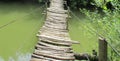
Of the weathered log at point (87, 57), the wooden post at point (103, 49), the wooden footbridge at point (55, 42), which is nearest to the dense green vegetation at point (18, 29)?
the wooden footbridge at point (55, 42)

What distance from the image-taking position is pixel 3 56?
26.9 feet

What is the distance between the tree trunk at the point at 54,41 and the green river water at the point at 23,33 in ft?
1.97

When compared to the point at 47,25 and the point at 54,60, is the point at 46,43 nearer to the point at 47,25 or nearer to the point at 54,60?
the point at 54,60

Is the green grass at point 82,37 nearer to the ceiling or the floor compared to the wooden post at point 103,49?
nearer to the floor

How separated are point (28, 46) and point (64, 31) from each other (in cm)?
127

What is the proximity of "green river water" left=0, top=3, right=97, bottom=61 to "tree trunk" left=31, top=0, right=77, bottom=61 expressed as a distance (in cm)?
60

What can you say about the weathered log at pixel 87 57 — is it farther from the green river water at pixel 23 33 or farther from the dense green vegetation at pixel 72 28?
the green river water at pixel 23 33

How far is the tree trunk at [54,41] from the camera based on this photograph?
6770 millimetres

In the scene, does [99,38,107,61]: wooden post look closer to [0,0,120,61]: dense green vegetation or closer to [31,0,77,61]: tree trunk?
[0,0,120,61]: dense green vegetation

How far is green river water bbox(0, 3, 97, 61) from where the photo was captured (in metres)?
8.34

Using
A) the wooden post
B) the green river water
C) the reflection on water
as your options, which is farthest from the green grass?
the wooden post

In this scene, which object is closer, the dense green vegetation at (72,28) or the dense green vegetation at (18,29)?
the dense green vegetation at (72,28)

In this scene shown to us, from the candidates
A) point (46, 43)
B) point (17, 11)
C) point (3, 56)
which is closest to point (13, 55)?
point (3, 56)

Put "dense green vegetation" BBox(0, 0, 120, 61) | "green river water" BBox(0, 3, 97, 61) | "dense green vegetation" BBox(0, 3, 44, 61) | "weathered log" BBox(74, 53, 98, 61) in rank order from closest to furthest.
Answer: "weathered log" BBox(74, 53, 98, 61) < "dense green vegetation" BBox(0, 0, 120, 61) < "green river water" BBox(0, 3, 97, 61) < "dense green vegetation" BBox(0, 3, 44, 61)
